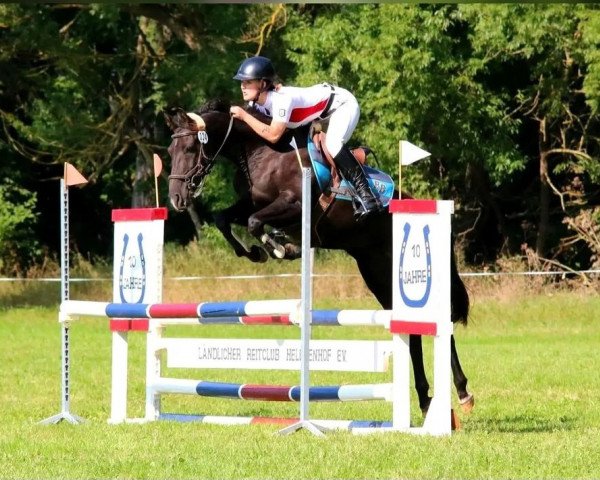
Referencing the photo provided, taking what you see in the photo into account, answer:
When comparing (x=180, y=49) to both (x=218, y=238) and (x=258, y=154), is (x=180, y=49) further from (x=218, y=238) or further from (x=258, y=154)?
(x=258, y=154)

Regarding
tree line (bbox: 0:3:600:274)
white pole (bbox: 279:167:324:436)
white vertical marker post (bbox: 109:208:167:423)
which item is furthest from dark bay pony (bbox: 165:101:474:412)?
tree line (bbox: 0:3:600:274)

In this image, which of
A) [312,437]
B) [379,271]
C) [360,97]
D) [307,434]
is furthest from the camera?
[360,97]

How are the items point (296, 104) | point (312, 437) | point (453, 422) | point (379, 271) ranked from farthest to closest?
point (379, 271) → point (296, 104) → point (453, 422) → point (312, 437)

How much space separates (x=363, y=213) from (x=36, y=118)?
21.0 meters

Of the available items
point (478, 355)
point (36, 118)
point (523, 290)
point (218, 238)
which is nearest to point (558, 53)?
point (523, 290)

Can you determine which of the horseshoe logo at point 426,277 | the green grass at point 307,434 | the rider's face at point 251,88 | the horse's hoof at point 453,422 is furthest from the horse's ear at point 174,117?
the horse's hoof at point 453,422

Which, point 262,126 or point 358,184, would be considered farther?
point 358,184

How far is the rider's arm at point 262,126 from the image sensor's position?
25.9ft

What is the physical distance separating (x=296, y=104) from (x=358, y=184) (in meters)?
0.66

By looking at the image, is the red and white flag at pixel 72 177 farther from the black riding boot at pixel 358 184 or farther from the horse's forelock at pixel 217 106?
the black riding boot at pixel 358 184

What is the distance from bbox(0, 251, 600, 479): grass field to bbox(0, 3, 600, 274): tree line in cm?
504

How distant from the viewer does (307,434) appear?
22.9 ft

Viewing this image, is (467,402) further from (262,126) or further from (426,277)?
(262,126)

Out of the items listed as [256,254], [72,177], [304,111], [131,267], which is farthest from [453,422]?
[72,177]
